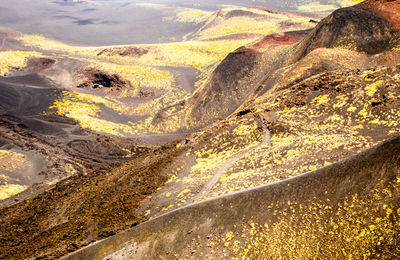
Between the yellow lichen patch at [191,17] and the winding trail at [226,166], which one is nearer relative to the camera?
the winding trail at [226,166]

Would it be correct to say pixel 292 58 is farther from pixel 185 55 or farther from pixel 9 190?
pixel 9 190

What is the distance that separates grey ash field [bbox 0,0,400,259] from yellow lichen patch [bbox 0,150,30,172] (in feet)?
0.43

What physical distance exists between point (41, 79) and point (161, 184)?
32.5 meters

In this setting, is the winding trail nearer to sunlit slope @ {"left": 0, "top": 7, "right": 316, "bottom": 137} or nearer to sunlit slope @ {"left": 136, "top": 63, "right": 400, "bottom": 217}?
sunlit slope @ {"left": 136, "top": 63, "right": 400, "bottom": 217}

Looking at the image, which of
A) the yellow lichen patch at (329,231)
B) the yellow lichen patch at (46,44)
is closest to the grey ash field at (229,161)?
the yellow lichen patch at (329,231)

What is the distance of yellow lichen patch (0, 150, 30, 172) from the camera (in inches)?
719

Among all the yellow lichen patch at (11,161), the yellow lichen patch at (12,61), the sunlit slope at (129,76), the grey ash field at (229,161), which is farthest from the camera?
the yellow lichen patch at (12,61)

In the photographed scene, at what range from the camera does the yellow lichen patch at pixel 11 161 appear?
18.2m

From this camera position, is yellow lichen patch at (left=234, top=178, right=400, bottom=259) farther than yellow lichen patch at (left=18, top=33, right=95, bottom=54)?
No

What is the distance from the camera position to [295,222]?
22.5 feet

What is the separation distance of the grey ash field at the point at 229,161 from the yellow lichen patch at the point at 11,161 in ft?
0.43

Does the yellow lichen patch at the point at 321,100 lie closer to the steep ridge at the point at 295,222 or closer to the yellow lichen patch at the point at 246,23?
the steep ridge at the point at 295,222

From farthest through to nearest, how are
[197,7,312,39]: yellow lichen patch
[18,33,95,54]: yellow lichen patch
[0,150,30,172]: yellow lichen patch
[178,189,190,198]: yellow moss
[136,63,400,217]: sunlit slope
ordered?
[197,7,312,39]: yellow lichen patch → [18,33,95,54]: yellow lichen patch → [0,150,30,172]: yellow lichen patch → [178,189,190,198]: yellow moss → [136,63,400,217]: sunlit slope

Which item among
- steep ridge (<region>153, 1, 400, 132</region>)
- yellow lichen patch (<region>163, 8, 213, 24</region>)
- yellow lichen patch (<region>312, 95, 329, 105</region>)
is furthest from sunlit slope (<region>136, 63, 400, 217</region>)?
yellow lichen patch (<region>163, 8, 213, 24</region>)
